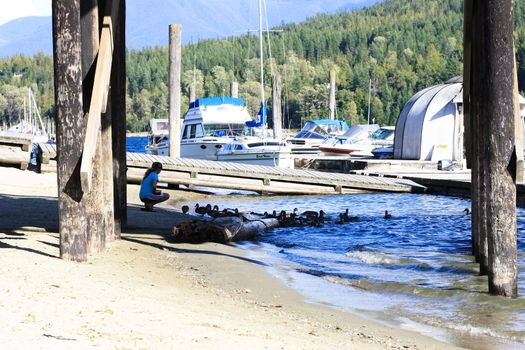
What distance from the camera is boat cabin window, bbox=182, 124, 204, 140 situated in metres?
48.2

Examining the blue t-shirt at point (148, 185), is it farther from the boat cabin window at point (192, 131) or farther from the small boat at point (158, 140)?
the boat cabin window at point (192, 131)

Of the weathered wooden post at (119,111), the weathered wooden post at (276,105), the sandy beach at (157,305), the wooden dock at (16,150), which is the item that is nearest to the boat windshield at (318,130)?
the weathered wooden post at (276,105)

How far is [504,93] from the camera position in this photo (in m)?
9.59

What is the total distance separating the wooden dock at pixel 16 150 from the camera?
25.2m

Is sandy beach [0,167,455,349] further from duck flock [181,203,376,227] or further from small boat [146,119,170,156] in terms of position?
small boat [146,119,170,156]

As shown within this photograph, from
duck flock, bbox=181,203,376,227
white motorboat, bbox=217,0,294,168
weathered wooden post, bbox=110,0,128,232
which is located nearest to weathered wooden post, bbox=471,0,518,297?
weathered wooden post, bbox=110,0,128,232

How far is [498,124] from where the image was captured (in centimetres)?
962

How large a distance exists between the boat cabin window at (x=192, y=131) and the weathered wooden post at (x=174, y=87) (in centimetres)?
1670

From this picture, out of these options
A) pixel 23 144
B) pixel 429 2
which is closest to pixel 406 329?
pixel 23 144

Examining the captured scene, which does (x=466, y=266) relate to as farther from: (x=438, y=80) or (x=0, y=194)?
(x=438, y=80)

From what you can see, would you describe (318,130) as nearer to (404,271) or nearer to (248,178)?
(248,178)

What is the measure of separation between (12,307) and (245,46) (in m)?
156

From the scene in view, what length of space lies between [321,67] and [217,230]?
137m

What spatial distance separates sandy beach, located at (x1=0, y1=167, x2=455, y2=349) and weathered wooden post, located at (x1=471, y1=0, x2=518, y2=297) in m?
1.77
